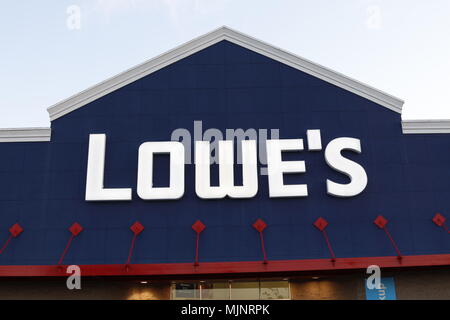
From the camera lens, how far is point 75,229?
811 inches

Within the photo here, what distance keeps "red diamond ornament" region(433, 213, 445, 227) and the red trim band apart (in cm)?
179

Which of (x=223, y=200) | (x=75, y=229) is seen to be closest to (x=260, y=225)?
(x=223, y=200)

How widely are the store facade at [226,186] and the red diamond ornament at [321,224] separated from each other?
10cm

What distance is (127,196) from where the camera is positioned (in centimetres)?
2089

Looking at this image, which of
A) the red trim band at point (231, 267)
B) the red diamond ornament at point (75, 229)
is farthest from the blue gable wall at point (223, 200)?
the red trim band at point (231, 267)

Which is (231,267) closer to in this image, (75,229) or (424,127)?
(75,229)

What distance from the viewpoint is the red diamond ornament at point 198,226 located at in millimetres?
20453

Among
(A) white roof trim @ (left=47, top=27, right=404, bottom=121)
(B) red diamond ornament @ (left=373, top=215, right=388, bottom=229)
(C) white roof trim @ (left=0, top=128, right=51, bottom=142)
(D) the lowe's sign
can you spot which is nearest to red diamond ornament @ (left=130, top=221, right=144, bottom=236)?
(D) the lowe's sign

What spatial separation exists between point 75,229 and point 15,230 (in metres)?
2.57

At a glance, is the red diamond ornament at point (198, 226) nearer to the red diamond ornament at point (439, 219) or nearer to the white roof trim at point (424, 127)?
the red diamond ornament at point (439, 219)

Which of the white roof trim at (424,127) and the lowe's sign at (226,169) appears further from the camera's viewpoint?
the white roof trim at (424,127)

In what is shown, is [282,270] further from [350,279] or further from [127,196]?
[127,196]

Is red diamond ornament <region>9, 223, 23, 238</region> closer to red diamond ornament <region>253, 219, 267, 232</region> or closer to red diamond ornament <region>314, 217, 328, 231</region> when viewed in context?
red diamond ornament <region>253, 219, 267, 232</region>
